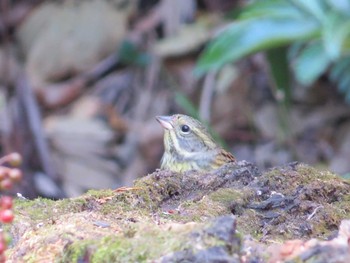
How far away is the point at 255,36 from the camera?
594cm

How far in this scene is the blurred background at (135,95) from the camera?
25.5ft

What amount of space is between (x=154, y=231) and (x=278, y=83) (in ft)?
15.8

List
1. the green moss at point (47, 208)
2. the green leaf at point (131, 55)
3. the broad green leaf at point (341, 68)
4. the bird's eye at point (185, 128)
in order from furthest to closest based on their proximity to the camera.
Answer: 1. the green leaf at point (131, 55)
2. the broad green leaf at point (341, 68)
3. the bird's eye at point (185, 128)
4. the green moss at point (47, 208)

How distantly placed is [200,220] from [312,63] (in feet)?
10.9

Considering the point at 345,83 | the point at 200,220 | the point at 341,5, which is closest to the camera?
the point at 200,220

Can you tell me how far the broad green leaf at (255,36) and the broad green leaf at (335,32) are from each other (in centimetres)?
16

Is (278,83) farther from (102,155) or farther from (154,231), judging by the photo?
(154,231)

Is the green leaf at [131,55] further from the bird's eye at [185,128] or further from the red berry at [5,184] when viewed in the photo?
the red berry at [5,184]

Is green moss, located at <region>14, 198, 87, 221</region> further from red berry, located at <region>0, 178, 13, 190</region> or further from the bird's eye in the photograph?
the bird's eye

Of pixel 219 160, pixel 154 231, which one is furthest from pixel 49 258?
pixel 219 160

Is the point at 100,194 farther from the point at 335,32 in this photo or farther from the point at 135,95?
the point at 135,95

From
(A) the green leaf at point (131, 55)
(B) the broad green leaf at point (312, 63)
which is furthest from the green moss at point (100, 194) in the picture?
(A) the green leaf at point (131, 55)

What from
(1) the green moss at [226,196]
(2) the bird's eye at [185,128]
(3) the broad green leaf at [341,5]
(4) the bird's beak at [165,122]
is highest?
(3) the broad green leaf at [341,5]

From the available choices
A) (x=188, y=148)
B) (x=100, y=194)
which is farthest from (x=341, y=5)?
(x=100, y=194)
